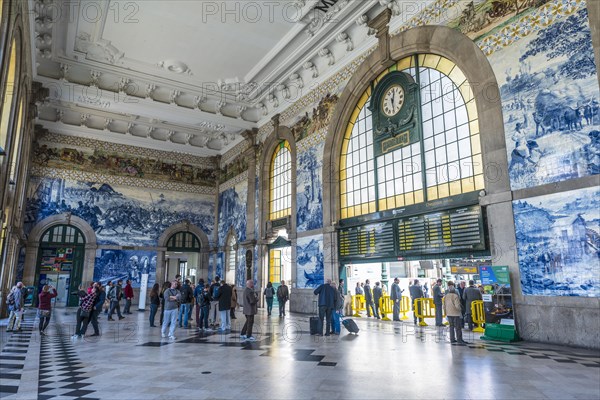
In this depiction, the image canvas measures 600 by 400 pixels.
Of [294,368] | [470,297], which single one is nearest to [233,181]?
[470,297]

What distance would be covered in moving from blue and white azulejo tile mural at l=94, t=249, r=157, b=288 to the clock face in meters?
15.3

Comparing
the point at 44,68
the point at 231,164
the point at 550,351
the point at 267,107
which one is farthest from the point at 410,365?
the point at 231,164

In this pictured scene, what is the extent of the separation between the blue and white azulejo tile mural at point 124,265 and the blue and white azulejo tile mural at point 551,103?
61.0ft

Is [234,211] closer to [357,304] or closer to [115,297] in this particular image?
[115,297]

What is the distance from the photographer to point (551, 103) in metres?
7.73

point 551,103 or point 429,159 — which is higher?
point 551,103

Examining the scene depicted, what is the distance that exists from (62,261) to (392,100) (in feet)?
57.8

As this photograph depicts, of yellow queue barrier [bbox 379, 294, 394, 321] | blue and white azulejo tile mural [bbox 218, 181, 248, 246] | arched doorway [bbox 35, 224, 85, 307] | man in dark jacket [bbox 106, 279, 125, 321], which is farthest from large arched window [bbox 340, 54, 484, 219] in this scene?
arched doorway [bbox 35, 224, 85, 307]

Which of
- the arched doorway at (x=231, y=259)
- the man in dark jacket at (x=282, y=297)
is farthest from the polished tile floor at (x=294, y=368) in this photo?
the arched doorway at (x=231, y=259)

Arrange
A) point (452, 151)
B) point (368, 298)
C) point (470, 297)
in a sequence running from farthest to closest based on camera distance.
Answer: point (368, 298)
point (452, 151)
point (470, 297)

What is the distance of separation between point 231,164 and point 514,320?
689 inches

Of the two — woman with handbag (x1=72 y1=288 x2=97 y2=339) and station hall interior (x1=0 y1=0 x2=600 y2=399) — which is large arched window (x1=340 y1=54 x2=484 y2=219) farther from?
woman with handbag (x1=72 y1=288 x2=97 y2=339)

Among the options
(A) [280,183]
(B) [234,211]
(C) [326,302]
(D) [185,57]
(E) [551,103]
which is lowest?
(C) [326,302]

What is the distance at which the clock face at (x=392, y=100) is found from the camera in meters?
11.7
